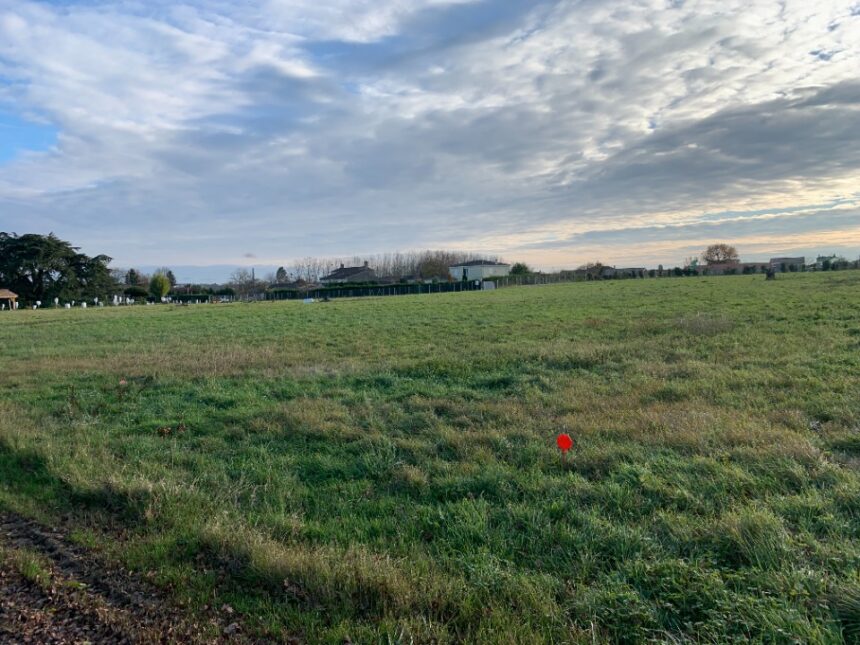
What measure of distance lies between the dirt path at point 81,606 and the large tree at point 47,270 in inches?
3395

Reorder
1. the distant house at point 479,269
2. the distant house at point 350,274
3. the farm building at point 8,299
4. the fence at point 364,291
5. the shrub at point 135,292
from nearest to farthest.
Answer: the farm building at point 8,299, the fence at point 364,291, the shrub at point 135,292, the distant house at point 479,269, the distant house at point 350,274

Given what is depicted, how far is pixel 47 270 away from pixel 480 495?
89938mm

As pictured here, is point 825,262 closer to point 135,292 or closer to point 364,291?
point 364,291

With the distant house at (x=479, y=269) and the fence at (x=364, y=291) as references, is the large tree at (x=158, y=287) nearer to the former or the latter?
the fence at (x=364, y=291)

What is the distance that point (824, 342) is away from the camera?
12859mm

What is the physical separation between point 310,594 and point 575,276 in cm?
10783

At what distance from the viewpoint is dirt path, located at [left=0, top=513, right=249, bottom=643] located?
3154mm

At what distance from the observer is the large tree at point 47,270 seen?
234ft

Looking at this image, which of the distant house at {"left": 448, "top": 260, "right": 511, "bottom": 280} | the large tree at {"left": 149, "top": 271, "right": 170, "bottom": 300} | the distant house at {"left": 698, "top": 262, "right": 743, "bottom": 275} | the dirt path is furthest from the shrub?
the distant house at {"left": 698, "top": 262, "right": 743, "bottom": 275}

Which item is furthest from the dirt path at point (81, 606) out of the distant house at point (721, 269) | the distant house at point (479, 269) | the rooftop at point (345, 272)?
the rooftop at point (345, 272)

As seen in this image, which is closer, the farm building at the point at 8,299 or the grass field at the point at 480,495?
the grass field at the point at 480,495

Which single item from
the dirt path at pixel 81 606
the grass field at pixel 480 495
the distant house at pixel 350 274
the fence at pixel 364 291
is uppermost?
the distant house at pixel 350 274

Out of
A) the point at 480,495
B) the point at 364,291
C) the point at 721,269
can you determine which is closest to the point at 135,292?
the point at 364,291

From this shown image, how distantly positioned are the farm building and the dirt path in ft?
275
